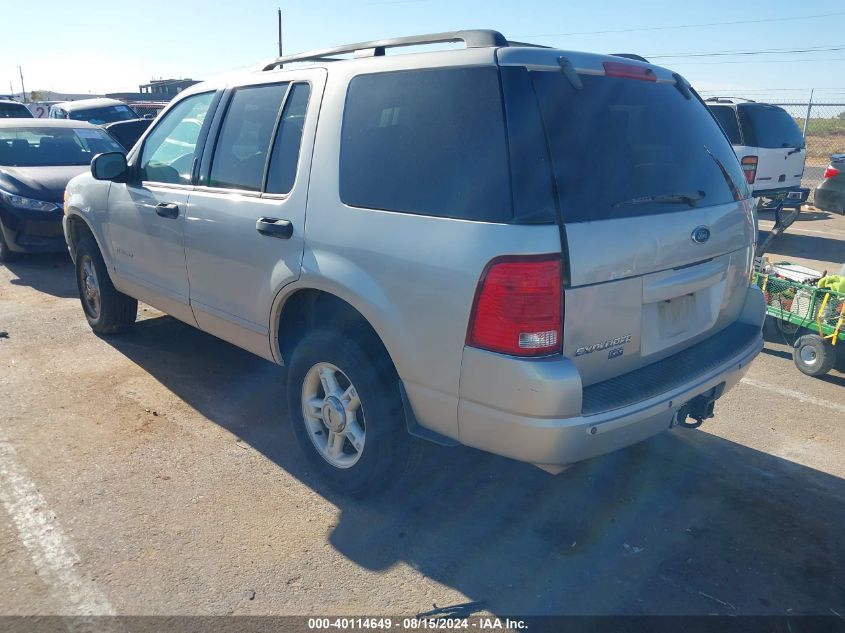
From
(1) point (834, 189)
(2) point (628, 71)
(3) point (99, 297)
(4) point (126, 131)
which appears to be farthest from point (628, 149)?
(4) point (126, 131)

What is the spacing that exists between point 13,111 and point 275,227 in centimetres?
1687

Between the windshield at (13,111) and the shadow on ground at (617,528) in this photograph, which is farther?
the windshield at (13,111)

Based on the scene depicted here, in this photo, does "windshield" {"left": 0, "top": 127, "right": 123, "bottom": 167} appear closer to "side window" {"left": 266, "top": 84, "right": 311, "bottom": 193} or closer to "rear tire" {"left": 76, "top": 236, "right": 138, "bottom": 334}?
"rear tire" {"left": 76, "top": 236, "right": 138, "bottom": 334}

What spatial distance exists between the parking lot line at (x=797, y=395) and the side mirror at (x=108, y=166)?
462 centimetres

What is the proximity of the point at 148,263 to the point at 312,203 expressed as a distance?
1.86 meters

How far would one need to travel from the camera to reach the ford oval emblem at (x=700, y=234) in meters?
3.07

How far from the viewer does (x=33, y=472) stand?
12.1ft

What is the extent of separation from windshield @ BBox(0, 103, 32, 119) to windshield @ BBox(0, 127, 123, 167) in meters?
8.60

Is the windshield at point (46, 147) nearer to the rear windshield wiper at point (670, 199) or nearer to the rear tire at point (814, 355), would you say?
the rear windshield wiper at point (670, 199)

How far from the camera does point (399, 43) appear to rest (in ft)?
10.9

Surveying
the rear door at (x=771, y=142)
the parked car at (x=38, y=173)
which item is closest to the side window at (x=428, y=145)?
the parked car at (x=38, y=173)

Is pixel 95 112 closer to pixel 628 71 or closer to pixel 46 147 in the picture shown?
pixel 46 147

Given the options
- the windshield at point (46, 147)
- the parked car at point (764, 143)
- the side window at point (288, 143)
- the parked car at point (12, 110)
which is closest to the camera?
the side window at point (288, 143)

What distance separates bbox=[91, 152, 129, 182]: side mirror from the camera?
470 centimetres
